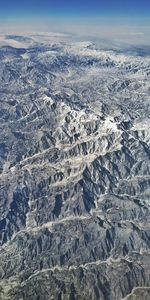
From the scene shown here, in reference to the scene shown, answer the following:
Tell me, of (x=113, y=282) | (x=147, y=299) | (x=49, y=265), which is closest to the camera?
(x=147, y=299)

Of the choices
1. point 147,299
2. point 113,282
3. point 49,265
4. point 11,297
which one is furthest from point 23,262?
point 147,299

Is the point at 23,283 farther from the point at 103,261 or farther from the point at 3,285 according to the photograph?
the point at 103,261

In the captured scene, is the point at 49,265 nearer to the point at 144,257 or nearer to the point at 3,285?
the point at 3,285

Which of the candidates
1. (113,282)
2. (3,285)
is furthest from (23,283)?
(113,282)

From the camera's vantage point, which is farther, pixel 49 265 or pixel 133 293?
pixel 49 265

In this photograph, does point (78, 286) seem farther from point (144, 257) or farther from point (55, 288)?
point (144, 257)

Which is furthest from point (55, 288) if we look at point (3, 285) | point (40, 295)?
point (3, 285)

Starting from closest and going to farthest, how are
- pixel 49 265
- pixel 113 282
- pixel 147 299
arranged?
→ pixel 147 299
pixel 113 282
pixel 49 265

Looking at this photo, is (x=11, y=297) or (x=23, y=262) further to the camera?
(x=23, y=262)
